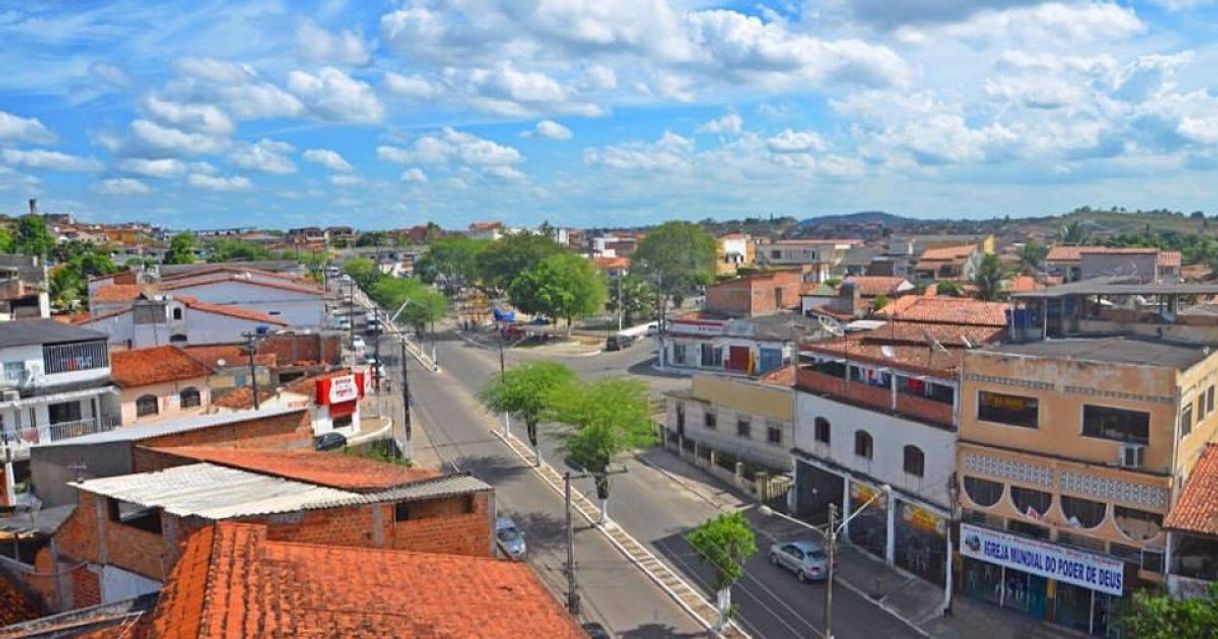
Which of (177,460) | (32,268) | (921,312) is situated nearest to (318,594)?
(177,460)

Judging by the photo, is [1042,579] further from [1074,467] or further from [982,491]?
[1074,467]

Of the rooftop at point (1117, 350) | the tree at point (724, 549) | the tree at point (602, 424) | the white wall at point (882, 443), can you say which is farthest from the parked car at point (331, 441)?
the rooftop at point (1117, 350)

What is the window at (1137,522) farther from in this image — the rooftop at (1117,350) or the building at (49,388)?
the building at (49,388)

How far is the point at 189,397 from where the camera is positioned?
4028 centimetres

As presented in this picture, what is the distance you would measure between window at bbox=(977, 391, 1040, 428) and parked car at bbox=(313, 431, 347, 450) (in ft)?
88.7

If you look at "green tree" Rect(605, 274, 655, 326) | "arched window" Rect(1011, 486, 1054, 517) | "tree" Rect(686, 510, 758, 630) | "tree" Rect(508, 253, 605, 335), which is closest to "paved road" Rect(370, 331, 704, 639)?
"tree" Rect(686, 510, 758, 630)

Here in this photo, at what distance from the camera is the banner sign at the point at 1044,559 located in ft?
80.2

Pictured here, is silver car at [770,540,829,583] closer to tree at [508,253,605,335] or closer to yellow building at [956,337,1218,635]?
yellow building at [956,337,1218,635]

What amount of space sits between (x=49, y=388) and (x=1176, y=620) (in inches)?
1517

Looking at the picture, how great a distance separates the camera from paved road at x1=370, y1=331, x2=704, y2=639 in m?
27.1

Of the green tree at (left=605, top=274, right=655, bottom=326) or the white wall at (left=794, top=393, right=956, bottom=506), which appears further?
the green tree at (left=605, top=274, right=655, bottom=326)

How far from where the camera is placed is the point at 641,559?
103ft

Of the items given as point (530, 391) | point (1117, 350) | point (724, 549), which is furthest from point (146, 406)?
point (1117, 350)

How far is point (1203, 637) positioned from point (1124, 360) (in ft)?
34.4
